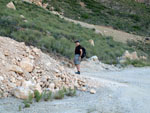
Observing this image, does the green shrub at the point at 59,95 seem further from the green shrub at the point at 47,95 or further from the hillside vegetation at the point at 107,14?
the hillside vegetation at the point at 107,14

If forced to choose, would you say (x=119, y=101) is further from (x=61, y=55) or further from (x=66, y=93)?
(x=61, y=55)

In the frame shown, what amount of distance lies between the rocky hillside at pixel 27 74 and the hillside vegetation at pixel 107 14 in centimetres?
3210

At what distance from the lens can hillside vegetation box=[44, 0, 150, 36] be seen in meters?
40.8

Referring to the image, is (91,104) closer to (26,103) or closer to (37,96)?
(37,96)

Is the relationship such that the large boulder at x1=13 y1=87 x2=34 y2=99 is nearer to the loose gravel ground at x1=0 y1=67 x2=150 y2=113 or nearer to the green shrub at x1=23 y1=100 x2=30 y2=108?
the loose gravel ground at x1=0 y1=67 x2=150 y2=113

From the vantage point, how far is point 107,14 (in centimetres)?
4859

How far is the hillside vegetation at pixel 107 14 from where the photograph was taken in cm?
4075

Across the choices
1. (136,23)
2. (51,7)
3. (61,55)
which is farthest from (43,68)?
(136,23)

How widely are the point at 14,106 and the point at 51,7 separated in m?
35.3

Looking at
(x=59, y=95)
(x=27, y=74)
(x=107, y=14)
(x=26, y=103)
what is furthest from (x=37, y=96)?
(x=107, y=14)

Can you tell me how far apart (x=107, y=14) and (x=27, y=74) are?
43.8 m

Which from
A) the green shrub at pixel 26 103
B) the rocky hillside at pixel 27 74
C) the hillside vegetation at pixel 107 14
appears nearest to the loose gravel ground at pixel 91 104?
the green shrub at pixel 26 103

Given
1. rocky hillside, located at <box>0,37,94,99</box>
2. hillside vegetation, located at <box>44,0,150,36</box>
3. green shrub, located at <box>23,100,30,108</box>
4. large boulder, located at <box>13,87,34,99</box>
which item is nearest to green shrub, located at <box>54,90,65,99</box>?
rocky hillside, located at <box>0,37,94,99</box>

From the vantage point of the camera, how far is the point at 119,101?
599cm
